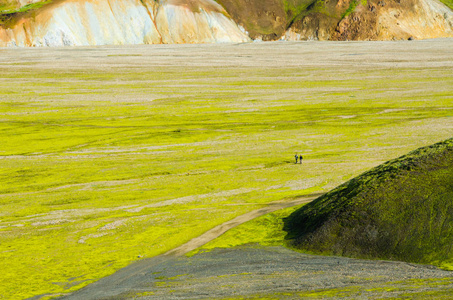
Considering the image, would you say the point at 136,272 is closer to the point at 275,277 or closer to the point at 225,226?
the point at 275,277

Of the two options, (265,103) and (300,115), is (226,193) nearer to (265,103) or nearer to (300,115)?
(300,115)

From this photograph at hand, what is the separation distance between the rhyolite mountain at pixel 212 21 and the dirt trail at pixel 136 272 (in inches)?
3802

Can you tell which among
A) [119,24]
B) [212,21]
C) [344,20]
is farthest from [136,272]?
[344,20]

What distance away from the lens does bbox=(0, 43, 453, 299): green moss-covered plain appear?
15.2m

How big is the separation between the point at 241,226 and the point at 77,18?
101470 millimetres

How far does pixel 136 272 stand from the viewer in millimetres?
13156

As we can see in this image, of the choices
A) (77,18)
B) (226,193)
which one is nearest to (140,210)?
(226,193)

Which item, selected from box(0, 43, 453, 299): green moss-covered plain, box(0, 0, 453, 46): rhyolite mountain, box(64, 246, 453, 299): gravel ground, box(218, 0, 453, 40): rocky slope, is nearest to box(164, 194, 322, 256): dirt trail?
box(0, 43, 453, 299): green moss-covered plain

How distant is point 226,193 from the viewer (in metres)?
19.2

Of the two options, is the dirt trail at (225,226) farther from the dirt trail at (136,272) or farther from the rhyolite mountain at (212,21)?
the rhyolite mountain at (212,21)

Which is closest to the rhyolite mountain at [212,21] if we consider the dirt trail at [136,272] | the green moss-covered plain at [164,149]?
the green moss-covered plain at [164,149]

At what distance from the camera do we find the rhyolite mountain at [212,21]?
352ft

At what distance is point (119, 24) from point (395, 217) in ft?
350

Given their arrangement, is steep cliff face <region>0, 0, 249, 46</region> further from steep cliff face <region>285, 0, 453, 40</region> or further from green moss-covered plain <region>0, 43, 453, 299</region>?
green moss-covered plain <region>0, 43, 453, 299</region>
